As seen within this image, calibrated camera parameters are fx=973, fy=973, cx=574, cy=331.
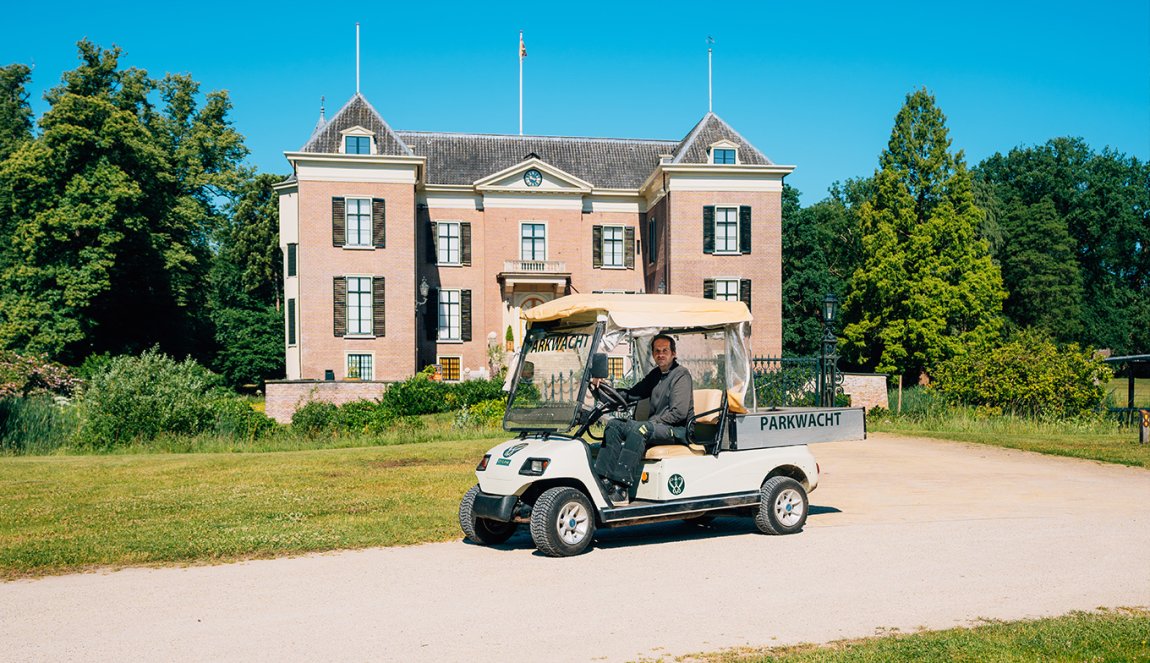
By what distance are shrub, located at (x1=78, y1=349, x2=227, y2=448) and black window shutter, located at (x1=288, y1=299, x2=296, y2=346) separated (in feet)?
59.4

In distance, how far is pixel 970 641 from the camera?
18.8 feet

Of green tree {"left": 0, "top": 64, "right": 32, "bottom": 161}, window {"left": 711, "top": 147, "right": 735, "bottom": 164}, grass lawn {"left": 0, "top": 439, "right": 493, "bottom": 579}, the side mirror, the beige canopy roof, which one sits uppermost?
green tree {"left": 0, "top": 64, "right": 32, "bottom": 161}

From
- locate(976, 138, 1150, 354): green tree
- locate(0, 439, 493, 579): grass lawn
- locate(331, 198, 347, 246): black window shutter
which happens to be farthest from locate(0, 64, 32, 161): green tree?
locate(976, 138, 1150, 354): green tree

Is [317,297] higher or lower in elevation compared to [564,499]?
higher

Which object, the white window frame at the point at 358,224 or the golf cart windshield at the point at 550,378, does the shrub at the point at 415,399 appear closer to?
the white window frame at the point at 358,224

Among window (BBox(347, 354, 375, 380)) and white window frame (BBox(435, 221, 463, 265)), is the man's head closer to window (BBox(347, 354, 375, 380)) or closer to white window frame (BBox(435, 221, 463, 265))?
window (BBox(347, 354, 375, 380))

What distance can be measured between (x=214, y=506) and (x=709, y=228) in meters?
31.0

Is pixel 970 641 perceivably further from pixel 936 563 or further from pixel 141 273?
pixel 141 273

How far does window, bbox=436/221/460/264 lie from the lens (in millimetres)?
42656

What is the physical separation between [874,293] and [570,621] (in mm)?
42036

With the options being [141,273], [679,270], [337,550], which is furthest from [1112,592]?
[141,273]

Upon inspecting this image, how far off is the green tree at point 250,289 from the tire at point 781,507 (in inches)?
1738

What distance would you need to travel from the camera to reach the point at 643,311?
30.6 feet

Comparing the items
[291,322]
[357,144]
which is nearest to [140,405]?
[357,144]
